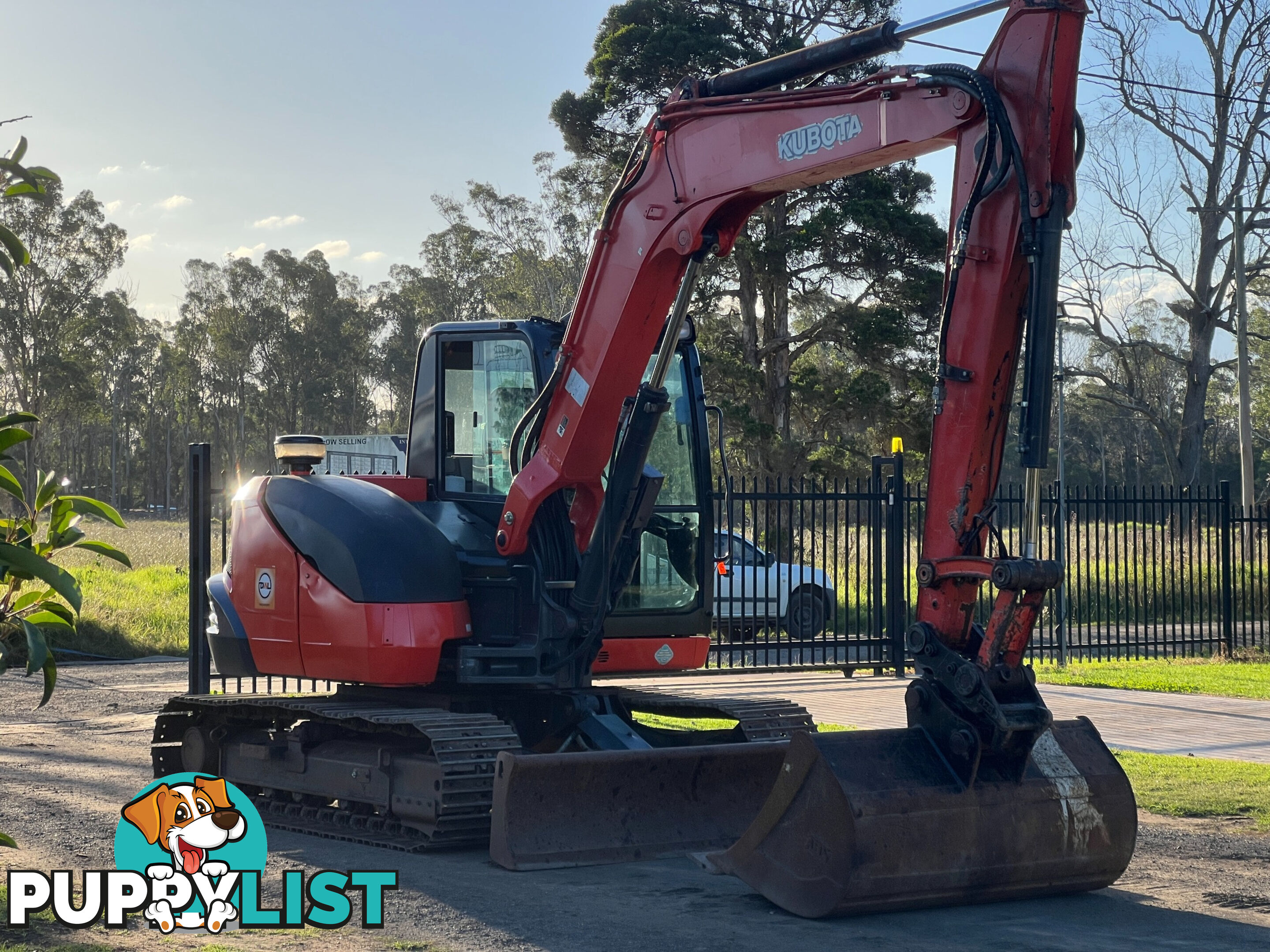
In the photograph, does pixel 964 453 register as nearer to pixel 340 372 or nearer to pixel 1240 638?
pixel 1240 638

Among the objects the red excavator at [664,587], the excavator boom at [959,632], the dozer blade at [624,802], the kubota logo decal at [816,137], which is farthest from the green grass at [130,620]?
the kubota logo decal at [816,137]

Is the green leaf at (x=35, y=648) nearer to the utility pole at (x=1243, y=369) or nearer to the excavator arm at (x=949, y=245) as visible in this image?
the excavator arm at (x=949, y=245)

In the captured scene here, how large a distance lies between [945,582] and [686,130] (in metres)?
2.80

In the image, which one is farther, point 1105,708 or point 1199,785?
point 1105,708

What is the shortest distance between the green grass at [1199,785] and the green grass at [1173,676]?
4.51 metres

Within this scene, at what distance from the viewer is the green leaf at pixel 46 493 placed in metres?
2.78

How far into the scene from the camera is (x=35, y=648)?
2635mm

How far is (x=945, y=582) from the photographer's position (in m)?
5.76

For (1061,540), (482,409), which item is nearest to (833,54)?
(482,409)

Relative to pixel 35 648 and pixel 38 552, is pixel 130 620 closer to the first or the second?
pixel 38 552

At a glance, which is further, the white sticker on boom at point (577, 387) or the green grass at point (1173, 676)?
the green grass at point (1173, 676)

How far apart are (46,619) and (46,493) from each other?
0.30 m

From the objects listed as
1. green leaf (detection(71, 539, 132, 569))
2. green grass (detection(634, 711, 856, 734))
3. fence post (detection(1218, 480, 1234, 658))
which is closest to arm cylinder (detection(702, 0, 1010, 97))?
green leaf (detection(71, 539, 132, 569))

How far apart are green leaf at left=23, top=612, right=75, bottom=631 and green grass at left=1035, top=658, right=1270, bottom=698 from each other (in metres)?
12.9
